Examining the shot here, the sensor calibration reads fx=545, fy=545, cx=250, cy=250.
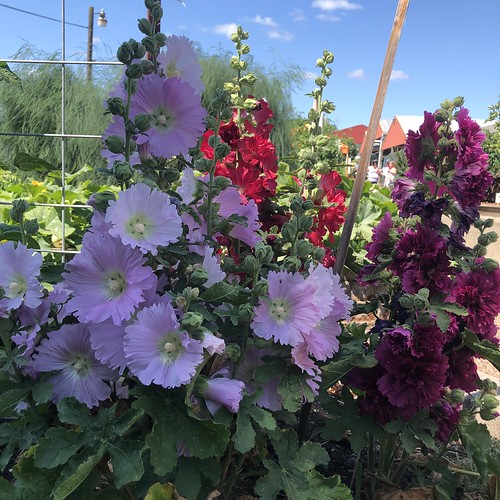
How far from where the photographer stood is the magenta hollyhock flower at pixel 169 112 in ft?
3.47

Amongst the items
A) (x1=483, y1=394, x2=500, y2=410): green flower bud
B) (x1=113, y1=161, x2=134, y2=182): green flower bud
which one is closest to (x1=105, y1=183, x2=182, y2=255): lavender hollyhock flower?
(x1=113, y1=161, x2=134, y2=182): green flower bud

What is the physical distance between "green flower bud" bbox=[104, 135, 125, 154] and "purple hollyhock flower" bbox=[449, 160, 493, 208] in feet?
2.66

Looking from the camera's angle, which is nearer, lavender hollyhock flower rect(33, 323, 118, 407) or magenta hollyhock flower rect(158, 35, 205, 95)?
lavender hollyhock flower rect(33, 323, 118, 407)

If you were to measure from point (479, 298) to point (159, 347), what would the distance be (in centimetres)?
82

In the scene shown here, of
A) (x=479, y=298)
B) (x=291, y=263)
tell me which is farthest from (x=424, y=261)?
(x=291, y=263)

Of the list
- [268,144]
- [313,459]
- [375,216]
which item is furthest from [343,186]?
[313,459]

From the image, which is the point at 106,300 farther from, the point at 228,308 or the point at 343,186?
the point at 343,186

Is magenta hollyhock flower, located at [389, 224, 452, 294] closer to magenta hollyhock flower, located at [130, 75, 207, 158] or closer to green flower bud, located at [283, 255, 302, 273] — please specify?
green flower bud, located at [283, 255, 302, 273]

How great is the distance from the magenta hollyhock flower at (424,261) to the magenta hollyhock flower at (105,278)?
0.65 m

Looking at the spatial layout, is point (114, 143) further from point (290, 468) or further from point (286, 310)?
point (290, 468)

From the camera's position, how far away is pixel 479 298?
1.33 m

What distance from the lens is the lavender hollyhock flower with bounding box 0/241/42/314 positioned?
3.32 ft

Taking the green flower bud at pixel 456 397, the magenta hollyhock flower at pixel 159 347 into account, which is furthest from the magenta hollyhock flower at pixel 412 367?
the magenta hollyhock flower at pixel 159 347

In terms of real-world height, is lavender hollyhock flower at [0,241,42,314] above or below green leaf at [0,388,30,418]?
above
